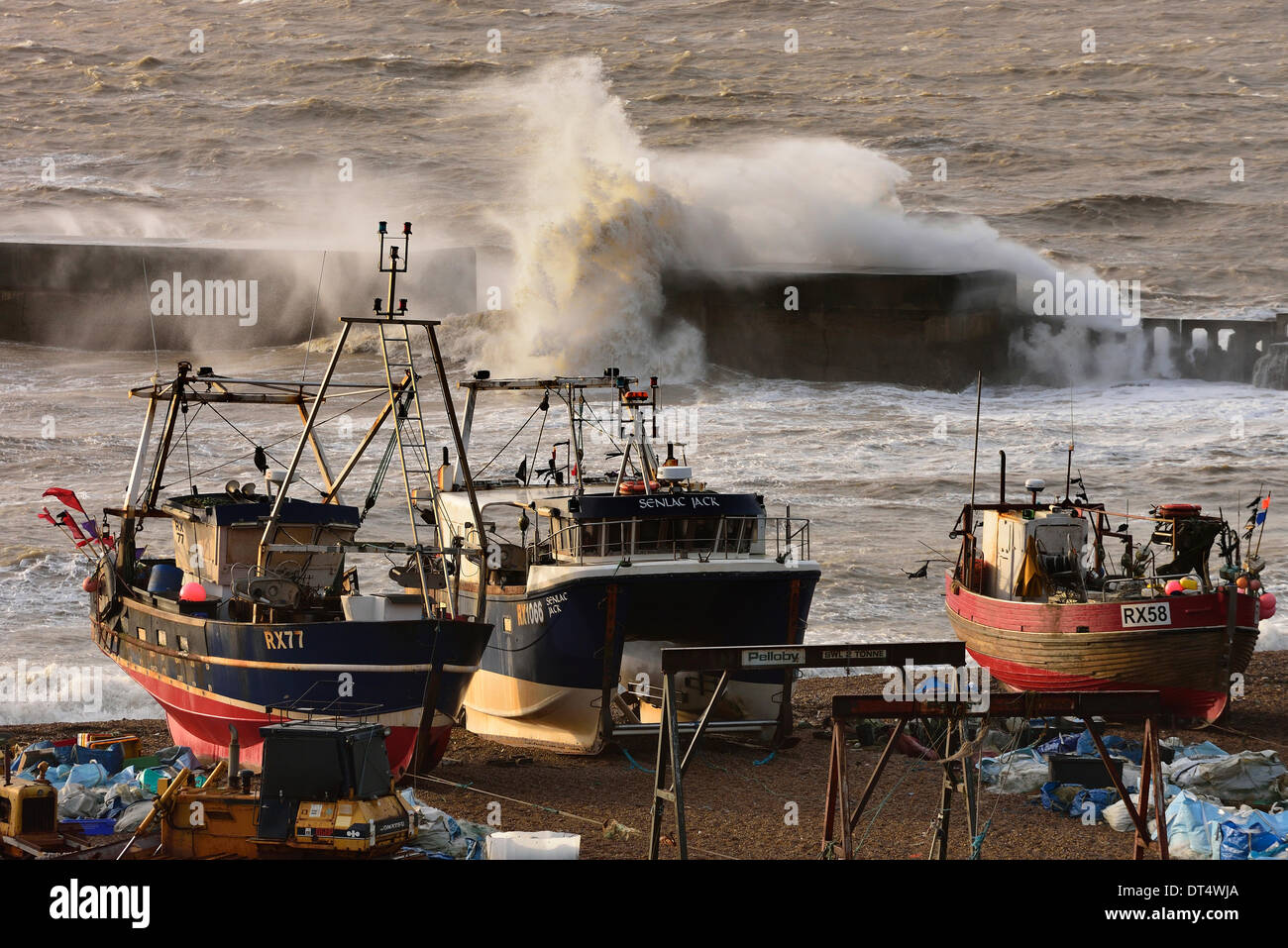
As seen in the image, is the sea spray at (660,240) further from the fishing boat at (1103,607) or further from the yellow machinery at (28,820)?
the yellow machinery at (28,820)

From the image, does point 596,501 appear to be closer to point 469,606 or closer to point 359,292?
point 469,606

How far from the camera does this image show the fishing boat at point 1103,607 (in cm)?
2164

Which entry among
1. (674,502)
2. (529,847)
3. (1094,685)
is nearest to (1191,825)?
(529,847)

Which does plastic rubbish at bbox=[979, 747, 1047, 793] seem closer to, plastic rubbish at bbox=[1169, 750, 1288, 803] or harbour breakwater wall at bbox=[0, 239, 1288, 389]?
plastic rubbish at bbox=[1169, 750, 1288, 803]

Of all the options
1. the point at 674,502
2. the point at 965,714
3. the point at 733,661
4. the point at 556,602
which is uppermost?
the point at 674,502

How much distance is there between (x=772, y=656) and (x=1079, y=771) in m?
5.90

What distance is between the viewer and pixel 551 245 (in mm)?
65812

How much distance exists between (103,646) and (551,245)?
1726 inches

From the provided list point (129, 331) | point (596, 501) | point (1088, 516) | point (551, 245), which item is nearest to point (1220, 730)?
point (1088, 516)

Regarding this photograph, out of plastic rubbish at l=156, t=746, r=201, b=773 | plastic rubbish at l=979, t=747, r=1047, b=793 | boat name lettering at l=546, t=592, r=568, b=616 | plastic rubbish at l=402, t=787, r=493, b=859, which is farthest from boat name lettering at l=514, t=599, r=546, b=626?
plastic rubbish at l=979, t=747, r=1047, b=793

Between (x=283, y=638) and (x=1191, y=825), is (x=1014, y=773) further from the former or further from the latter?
(x=283, y=638)

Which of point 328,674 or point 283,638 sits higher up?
point 283,638

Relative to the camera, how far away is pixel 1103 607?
22.0 m

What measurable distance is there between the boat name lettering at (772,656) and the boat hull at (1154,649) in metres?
9.49
